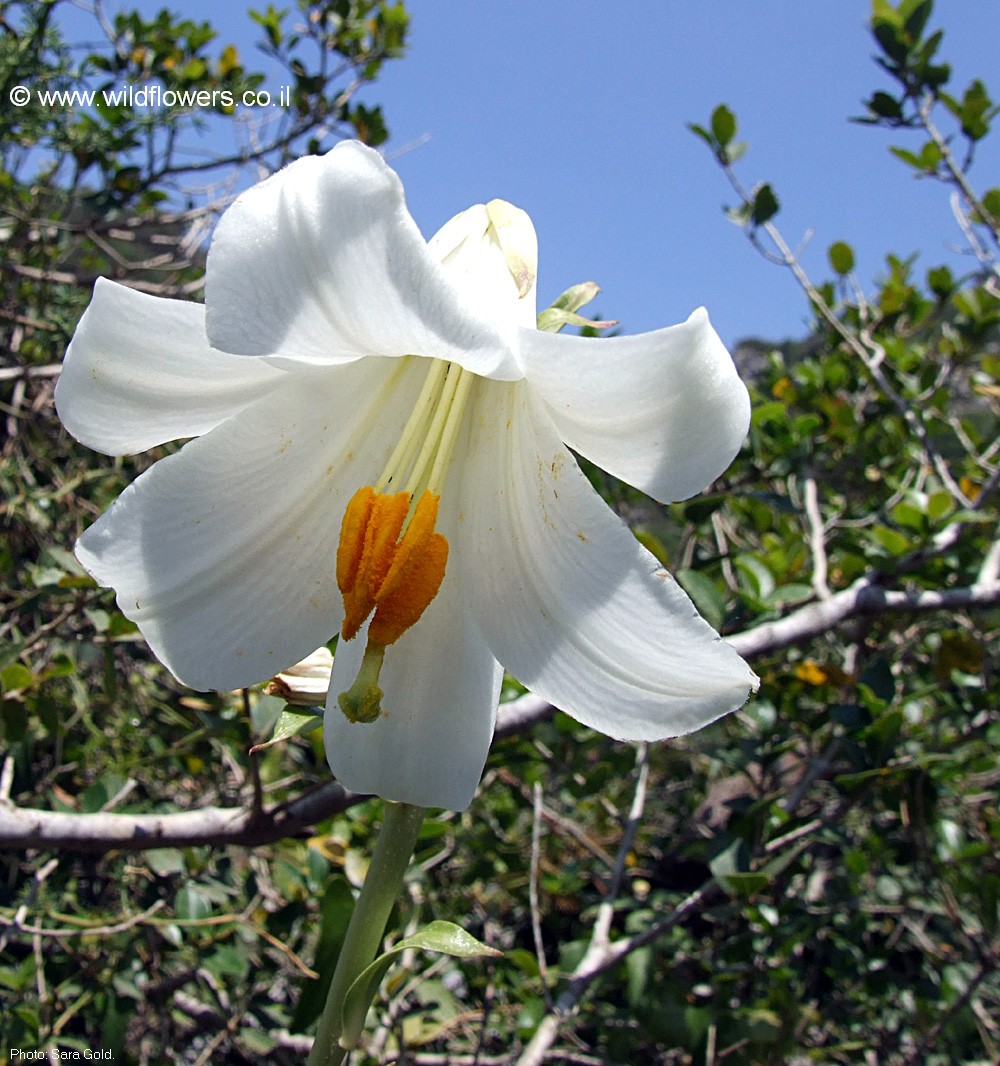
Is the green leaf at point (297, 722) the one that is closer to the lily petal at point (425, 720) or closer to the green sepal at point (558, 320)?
the lily petal at point (425, 720)

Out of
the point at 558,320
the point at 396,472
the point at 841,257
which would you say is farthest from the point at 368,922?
the point at 841,257

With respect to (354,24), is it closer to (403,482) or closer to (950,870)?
(403,482)

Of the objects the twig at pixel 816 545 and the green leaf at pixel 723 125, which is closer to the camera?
the twig at pixel 816 545

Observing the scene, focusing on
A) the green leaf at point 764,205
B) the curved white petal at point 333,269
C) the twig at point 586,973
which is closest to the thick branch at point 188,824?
the twig at point 586,973

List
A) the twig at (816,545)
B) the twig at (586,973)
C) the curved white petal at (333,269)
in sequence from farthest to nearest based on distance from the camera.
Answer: the twig at (816,545), the twig at (586,973), the curved white petal at (333,269)

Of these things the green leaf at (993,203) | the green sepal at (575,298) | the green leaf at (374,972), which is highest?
the green sepal at (575,298)

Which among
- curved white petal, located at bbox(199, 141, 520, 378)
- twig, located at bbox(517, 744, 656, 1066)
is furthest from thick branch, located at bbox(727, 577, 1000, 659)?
curved white petal, located at bbox(199, 141, 520, 378)

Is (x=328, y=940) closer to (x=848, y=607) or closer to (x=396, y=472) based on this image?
(x=396, y=472)
